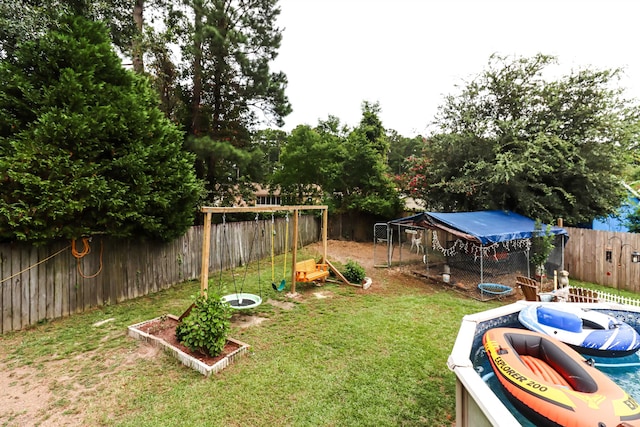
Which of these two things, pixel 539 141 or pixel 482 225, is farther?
pixel 539 141

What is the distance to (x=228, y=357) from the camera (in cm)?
415

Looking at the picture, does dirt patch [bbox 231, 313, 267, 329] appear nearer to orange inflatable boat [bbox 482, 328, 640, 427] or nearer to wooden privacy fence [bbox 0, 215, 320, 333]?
wooden privacy fence [bbox 0, 215, 320, 333]

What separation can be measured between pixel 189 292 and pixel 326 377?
503 centimetres

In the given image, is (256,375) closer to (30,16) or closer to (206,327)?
(206,327)

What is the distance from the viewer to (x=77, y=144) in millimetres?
5352

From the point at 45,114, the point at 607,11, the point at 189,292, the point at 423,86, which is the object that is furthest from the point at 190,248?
the point at 607,11

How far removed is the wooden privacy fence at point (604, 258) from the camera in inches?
325

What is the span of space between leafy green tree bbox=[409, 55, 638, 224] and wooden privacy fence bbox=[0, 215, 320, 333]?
391 inches

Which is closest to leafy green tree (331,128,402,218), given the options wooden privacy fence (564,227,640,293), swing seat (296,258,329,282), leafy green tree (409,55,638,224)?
leafy green tree (409,55,638,224)

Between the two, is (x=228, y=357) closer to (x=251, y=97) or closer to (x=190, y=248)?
(x=190, y=248)

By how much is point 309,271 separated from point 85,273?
4.94 m

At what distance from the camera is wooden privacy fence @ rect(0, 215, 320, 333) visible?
16.6 feet

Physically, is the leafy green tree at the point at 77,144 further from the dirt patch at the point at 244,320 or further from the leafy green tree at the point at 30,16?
the dirt patch at the point at 244,320

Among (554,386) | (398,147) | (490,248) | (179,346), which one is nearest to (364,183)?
(490,248)
